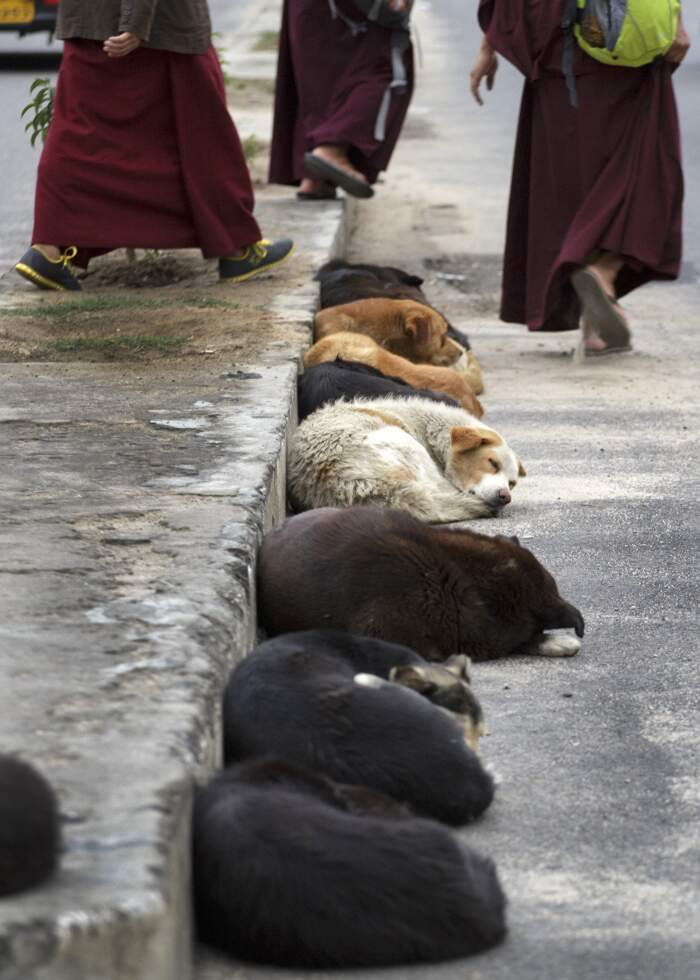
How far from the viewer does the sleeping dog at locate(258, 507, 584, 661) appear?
336 centimetres

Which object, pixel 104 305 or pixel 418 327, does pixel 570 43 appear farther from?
pixel 104 305

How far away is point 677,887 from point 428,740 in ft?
1.44

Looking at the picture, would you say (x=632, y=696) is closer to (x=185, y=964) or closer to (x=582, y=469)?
(x=185, y=964)

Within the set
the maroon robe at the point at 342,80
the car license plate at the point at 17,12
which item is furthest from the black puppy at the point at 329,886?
the car license plate at the point at 17,12

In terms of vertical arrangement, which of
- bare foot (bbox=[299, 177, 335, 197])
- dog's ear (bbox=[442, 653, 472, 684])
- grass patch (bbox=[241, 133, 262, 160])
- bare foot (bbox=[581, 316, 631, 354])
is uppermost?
dog's ear (bbox=[442, 653, 472, 684])

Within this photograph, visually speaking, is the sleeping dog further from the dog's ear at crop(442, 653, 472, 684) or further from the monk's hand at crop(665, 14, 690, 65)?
the monk's hand at crop(665, 14, 690, 65)

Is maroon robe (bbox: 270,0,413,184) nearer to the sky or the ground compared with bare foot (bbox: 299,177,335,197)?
nearer to the sky

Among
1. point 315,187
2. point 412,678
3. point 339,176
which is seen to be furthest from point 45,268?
A: point 412,678

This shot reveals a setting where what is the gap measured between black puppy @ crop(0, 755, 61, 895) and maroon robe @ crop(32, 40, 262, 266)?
449cm

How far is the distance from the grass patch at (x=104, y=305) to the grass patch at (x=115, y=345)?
18.0 inches

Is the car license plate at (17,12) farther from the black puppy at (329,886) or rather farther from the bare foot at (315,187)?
the black puppy at (329,886)

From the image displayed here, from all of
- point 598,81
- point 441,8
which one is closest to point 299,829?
point 598,81

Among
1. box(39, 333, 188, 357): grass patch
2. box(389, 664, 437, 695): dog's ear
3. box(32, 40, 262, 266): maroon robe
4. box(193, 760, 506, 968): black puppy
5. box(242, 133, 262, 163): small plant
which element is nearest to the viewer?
box(193, 760, 506, 968): black puppy

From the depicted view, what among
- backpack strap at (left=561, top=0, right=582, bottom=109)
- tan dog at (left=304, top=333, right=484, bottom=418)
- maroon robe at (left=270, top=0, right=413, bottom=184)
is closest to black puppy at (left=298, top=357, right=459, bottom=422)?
tan dog at (left=304, top=333, right=484, bottom=418)
